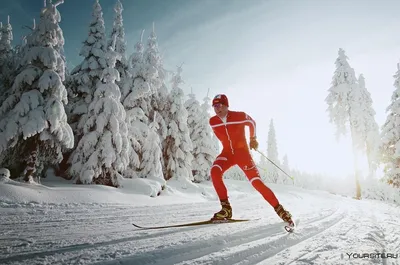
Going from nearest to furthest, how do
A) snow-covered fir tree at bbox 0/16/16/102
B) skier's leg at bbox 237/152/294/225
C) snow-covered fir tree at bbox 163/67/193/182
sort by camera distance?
1. skier's leg at bbox 237/152/294/225
2. snow-covered fir tree at bbox 0/16/16/102
3. snow-covered fir tree at bbox 163/67/193/182

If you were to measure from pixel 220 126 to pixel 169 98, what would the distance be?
20891mm

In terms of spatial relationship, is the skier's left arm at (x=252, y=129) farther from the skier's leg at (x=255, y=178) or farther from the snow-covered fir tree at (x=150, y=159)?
the snow-covered fir tree at (x=150, y=159)

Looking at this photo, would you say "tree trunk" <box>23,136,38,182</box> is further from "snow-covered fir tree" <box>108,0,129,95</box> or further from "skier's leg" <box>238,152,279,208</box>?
"skier's leg" <box>238,152,279,208</box>

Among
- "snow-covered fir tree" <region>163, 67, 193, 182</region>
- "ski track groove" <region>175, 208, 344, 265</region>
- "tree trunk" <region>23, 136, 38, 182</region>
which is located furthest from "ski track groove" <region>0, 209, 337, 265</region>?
"snow-covered fir tree" <region>163, 67, 193, 182</region>

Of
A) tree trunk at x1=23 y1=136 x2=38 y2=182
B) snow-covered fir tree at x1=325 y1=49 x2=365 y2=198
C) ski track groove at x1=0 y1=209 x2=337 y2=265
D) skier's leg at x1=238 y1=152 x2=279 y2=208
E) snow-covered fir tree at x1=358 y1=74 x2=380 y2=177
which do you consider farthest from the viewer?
snow-covered fir tree at x1=358 y1=74 x2=380 y2=177

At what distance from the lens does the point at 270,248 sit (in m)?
2.64

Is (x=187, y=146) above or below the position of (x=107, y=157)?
above

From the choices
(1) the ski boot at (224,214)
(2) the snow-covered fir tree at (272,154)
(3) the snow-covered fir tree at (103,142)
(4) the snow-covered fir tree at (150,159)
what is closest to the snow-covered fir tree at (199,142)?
(4) the snow-covered fir tree at (150,159)

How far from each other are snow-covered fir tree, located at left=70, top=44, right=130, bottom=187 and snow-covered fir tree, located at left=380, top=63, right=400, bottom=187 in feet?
61.7

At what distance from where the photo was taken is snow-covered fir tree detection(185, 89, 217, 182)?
2873 centimetres

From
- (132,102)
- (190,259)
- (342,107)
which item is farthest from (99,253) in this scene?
(342,107)

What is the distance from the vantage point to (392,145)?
1847 cm

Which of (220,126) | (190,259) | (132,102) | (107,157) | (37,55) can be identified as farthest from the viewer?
(132,102)

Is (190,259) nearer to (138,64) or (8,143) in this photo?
(8,143)
